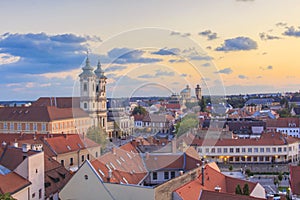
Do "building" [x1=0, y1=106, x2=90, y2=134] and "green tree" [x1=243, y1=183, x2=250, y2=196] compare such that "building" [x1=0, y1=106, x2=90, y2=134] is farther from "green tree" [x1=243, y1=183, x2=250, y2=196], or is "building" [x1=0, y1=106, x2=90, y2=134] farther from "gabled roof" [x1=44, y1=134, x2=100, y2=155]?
"green tree" [x1=243, y1=183, x2=250, y2=196]

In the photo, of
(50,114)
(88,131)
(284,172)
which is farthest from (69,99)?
(284,172)

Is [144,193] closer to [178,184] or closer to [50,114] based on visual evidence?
[178,184]

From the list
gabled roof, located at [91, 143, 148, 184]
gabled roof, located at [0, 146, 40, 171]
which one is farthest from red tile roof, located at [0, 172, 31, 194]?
gabled roof, located at [91, 143, 148, 184]

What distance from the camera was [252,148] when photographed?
29.6 m

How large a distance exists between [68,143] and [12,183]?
32.8 ft

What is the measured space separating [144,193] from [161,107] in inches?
122

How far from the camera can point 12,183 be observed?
12.4m

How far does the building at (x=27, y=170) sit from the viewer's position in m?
12.9

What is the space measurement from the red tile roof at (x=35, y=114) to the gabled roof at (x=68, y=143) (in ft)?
43.3

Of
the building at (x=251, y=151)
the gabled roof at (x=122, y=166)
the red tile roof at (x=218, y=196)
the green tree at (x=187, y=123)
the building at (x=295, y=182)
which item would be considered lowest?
the building at (x=251, y=151)

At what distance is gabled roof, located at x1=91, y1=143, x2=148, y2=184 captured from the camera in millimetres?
12703

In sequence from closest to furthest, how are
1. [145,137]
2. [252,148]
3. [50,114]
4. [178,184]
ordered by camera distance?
[178,184] → [145,137] → [252,148] → [50,114]

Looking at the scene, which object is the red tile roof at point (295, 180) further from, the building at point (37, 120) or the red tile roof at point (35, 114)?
the red tile roof at point (35, 114)

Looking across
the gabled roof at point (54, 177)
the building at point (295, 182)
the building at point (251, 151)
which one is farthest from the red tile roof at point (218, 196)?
the building at point (251, 151)
